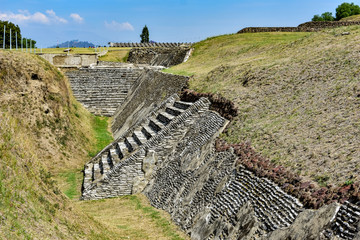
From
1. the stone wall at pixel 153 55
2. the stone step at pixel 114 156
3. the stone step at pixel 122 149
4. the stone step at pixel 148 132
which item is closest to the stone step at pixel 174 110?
the stone step at pixel 148 132

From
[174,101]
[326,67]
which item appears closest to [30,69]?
[174,101]

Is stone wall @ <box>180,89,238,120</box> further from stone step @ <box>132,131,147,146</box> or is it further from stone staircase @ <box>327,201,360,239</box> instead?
stone staircase @ <box>327,201,360,239</box>

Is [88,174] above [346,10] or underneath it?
underneath

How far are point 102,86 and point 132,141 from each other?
52.6 feet

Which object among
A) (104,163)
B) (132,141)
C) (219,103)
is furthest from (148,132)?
(219,103)

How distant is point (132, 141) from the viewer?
65.1 ft

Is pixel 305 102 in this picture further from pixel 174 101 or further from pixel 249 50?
pixel 249 50

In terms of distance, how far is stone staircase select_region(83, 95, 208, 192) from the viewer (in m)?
18.3

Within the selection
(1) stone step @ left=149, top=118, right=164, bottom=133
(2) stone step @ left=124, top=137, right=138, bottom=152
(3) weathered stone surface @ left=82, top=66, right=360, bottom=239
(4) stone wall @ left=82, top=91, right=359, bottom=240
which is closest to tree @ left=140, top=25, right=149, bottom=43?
(3) weathered stone surface @ left=82, top=66, right=360, bottom=239

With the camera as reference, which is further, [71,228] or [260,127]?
[260,127]

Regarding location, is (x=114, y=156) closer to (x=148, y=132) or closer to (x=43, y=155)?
(x=148, y=132)

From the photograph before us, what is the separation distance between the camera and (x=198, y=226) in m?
11.8

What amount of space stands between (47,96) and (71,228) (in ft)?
46.4

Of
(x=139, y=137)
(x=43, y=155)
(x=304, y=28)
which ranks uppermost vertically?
(x=304, y=28)
